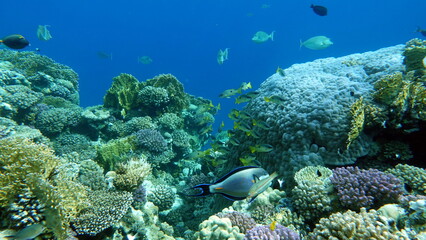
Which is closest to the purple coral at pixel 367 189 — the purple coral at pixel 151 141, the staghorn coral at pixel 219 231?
the staghorn coral at pixel 219 231

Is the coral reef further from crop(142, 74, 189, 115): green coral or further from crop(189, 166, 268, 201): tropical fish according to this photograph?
crop(189, 166, 268, 201): tropical fish

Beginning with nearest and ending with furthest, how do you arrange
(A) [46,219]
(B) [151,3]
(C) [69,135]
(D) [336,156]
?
1. (A) [46,219]
2. (D) [336,156]
3. (C) [69,135]
4. (B) [151,3]

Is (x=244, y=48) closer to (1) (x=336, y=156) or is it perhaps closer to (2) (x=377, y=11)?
(2) (x=377, y=11)

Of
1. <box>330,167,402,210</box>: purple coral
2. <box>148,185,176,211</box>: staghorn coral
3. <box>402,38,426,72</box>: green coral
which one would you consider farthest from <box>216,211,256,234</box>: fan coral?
<box>402,38,426,72</box>: green coral

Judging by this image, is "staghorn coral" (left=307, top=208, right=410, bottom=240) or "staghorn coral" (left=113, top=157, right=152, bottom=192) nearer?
"staghorn coral" (left=307, top=208, right=410, bottom=240)

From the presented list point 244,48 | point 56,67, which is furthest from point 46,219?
point 244,48

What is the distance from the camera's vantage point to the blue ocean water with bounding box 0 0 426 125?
104000 mm

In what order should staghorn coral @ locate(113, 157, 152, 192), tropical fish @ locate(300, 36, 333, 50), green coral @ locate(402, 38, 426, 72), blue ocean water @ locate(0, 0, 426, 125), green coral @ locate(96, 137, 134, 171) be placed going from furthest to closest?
blue ocean water @ locate(0, 0, 426, 125) < tropical fish @ locate(300, 36, 333, 50) < green coral @ locate(96, 137, 134, 171) < green coral @ locate(402, 38, 426, 72) < staghorn coral @ locate(113, 157, 152, 192)

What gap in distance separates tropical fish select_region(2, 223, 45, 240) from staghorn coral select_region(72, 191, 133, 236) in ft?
2.90

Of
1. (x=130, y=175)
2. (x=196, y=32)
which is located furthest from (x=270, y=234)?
(x=196, y=32)

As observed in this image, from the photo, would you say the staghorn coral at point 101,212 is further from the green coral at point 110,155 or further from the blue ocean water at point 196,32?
the blue ocean water at point 196,32

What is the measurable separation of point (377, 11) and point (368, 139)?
515ft

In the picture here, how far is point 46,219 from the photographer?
9.96ft

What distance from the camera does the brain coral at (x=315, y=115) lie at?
4.74 m
